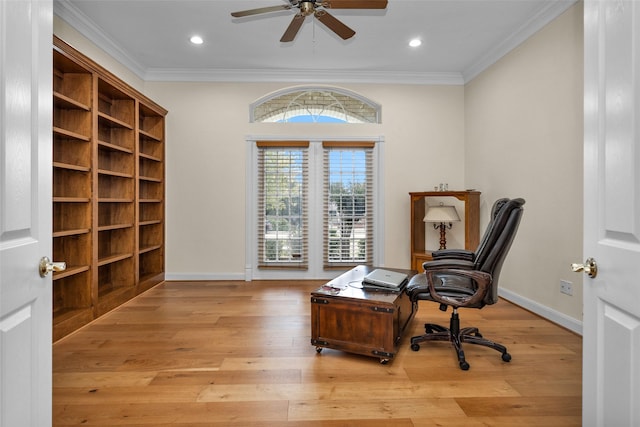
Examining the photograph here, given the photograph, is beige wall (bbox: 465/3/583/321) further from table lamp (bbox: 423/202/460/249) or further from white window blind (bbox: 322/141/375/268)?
white window blind (bbox: 322/141/375/268)

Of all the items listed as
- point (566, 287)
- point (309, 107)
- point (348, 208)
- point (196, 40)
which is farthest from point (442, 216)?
point (196, 40)

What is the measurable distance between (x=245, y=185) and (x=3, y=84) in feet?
13.3

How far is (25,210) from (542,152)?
3.97 meters

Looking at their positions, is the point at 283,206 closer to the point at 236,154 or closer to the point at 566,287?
the point at 236,154

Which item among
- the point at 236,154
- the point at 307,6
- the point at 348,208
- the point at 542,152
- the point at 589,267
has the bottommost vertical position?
the point at 589,267

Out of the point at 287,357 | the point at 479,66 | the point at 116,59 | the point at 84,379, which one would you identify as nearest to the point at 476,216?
the point at 479,66

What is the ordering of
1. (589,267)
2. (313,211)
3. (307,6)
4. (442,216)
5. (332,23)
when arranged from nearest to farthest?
1. (589,267)
2. (307,6)
3. (332,23)
4. (442,216)
5. (313,211)

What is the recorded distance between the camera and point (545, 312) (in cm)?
337

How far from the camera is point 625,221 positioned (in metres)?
1.04

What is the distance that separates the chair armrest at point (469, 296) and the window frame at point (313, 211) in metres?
2.57

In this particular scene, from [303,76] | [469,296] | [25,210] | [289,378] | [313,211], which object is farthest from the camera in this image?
[313,211]

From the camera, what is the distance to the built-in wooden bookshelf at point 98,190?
314cm

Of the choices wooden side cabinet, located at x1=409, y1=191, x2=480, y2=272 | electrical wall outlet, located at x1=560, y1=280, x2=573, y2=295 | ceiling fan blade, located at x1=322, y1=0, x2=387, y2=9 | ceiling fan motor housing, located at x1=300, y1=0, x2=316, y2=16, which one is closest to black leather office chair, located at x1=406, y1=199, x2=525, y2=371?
electrical wall outlet, located at x1=560, y1=280, x2=573, y2=295

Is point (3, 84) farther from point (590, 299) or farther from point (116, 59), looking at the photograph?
point (116, 59)
